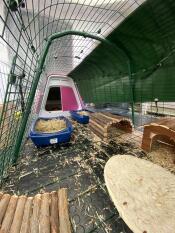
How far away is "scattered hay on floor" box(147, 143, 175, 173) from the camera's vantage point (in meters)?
1.33

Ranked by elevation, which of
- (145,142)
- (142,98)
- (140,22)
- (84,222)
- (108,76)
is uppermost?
(140,22)

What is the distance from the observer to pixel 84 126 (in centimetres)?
273

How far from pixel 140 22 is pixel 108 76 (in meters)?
1.46

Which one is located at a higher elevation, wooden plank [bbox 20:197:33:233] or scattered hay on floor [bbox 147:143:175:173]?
wooden plank [bbox 20:197:33:233]

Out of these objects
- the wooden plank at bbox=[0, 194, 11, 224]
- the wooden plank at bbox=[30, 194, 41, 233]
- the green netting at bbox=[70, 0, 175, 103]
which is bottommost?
the wooden plank at bbox=[30, 194, 41, 233]

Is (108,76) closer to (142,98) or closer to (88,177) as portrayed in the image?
(142,98)

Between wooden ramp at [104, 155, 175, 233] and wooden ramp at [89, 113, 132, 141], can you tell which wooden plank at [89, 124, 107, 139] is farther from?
wooden ramp at [104, 155, 175, 233]

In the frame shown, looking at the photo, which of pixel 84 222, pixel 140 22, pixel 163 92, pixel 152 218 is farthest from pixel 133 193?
pixel 140 22

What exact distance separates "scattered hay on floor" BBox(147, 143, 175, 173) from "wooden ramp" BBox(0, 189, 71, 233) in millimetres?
887

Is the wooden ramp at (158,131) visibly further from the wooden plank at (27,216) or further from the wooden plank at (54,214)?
the wooden plank at (27,216)

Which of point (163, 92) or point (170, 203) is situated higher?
point (163, 92)

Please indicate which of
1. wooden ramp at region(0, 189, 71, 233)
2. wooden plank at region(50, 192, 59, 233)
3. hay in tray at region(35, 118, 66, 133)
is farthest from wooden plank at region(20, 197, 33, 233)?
hay in tray at region(35, 118, 66, 133)

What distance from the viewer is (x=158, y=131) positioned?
1393 mm

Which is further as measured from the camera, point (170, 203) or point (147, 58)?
point (147, 58)
